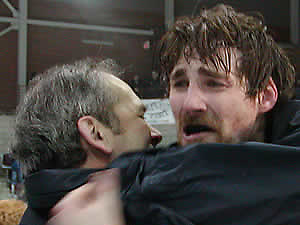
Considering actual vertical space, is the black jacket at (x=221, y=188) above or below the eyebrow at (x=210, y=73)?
below

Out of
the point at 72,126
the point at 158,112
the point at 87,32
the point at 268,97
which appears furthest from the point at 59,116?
the point at 87,32

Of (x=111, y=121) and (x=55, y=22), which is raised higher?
(x=55, y=22)

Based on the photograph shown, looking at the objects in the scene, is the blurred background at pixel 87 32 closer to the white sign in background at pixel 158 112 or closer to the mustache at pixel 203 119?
the white sign in background at pixel 158 112

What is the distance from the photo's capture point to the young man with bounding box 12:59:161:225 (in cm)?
80

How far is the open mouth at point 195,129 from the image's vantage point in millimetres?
705

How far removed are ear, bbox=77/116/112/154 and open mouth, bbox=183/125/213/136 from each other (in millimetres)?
216

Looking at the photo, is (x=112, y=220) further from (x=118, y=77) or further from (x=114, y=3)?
(x=114, y=3)

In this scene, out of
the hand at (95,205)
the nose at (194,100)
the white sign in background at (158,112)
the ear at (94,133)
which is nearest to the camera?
the hand at (95,205)

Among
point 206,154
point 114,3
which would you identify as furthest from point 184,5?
point 206,154

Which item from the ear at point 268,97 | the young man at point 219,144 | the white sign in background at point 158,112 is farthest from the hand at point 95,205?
the white sign in background at point 158,112

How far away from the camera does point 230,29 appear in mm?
751

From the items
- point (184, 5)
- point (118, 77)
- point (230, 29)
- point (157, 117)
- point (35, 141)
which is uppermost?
point (184, 5)

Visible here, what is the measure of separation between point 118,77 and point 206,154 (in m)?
0.51

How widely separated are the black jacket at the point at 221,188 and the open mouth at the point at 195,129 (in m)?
0.15
